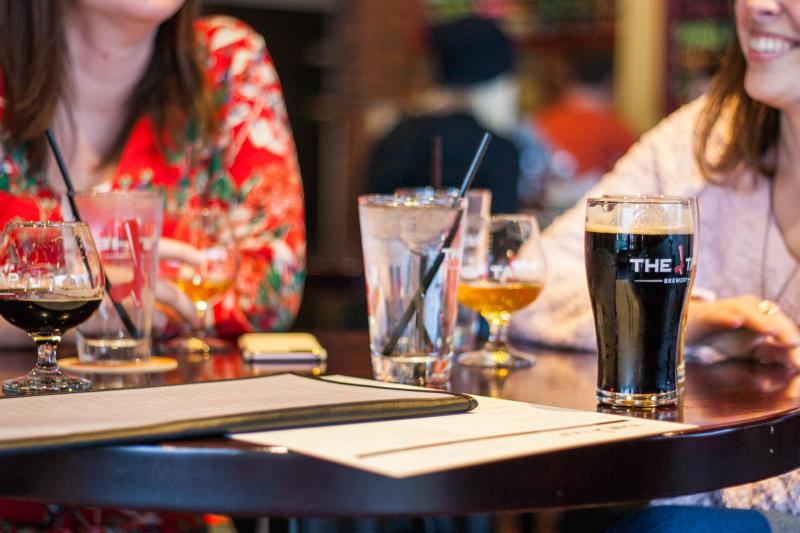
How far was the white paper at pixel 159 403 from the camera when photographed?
33.7 inches

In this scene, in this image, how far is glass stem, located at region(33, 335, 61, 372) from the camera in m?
1.15

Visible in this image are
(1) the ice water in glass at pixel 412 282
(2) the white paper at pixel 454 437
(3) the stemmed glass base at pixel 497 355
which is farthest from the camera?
(3) the stemmed glass base at pixel 497 355

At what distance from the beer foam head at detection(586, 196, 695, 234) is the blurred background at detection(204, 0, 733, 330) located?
9.02 feet

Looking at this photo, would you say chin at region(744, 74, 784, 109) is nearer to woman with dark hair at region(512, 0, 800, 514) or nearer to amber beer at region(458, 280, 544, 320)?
woman with dark hair at region(512, 0, 800, 514)

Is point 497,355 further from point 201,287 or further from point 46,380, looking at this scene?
point 46,380

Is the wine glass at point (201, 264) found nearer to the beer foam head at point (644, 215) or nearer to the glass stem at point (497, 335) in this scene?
the glass stem at point (497, 335)

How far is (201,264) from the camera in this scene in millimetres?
1549

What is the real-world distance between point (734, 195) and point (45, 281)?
1099mm

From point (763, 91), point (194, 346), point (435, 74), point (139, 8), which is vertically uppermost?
point (435, 74)

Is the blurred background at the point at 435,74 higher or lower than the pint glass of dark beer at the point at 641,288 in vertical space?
higher

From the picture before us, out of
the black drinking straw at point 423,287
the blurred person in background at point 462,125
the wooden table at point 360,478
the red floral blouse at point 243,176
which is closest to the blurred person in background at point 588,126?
the blurred person in background at point 462,125

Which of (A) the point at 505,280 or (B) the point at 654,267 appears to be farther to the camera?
(A) the point at 505,280

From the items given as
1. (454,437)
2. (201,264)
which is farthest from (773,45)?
(454,437)

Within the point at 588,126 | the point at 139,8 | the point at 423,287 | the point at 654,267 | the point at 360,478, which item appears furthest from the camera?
the point at 588,126
